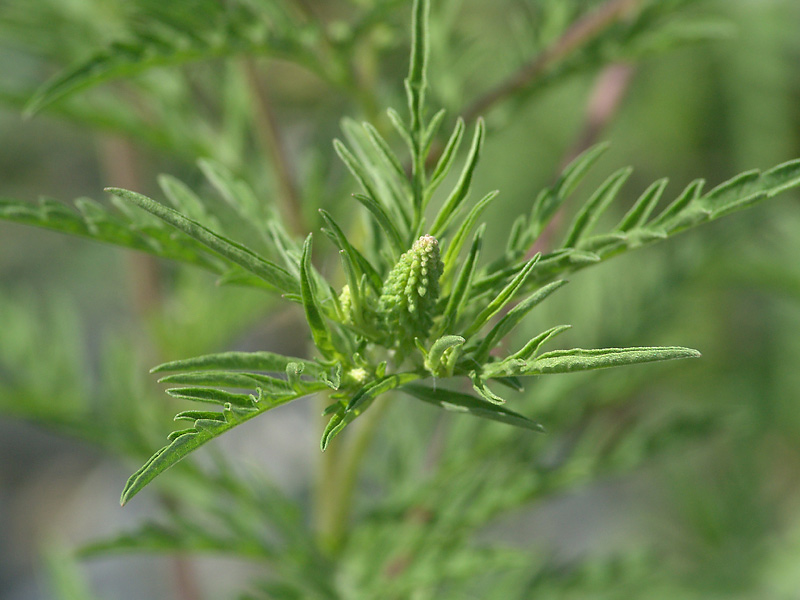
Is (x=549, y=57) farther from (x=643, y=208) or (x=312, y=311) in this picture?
(x=312, y=311)

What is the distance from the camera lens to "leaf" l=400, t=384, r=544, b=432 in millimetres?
389

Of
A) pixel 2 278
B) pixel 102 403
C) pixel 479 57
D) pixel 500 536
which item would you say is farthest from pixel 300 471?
pixel 479 57

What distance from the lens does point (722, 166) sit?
2.19 m

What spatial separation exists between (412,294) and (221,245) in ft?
0.31

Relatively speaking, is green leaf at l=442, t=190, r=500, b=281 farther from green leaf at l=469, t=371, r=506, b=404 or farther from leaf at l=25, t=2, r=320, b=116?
leaf at l=25, t=2, r=320, b=116

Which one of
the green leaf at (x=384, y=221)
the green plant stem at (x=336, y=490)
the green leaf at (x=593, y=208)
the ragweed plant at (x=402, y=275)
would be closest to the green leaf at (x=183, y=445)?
the ragweed plant at (x=402, y=275)

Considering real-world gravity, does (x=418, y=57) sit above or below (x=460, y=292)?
above

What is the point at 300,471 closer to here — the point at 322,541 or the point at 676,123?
the point at 676,123

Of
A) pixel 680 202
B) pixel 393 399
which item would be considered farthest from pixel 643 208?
pixel 393 399

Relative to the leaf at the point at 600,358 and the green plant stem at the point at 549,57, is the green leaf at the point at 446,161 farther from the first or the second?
the green plant stem at the point at 549,57

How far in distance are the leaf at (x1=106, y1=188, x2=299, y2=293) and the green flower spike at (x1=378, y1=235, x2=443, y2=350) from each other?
0.16 ft

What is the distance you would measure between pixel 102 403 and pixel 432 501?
0.37 metres

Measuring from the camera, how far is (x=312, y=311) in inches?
15.7

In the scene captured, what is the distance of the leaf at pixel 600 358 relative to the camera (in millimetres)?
343
